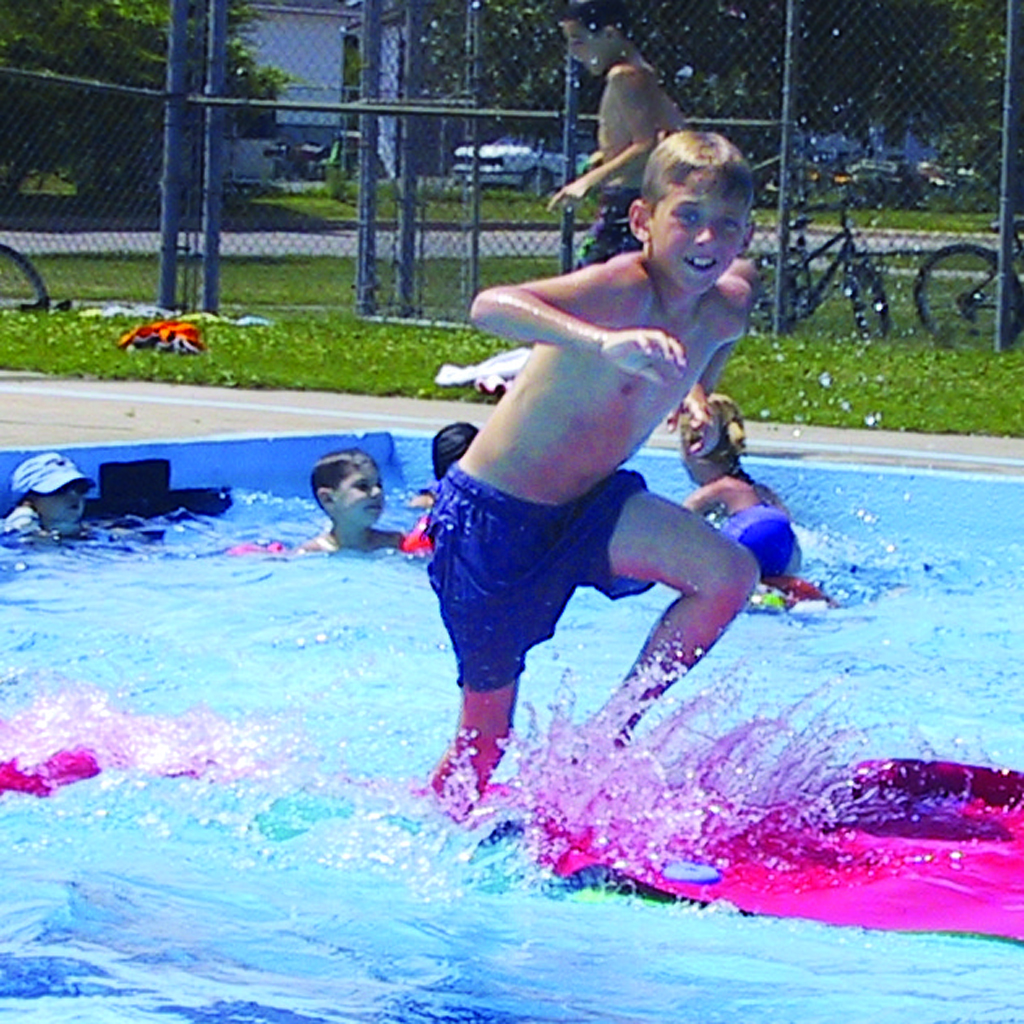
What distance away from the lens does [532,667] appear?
20.9 feet

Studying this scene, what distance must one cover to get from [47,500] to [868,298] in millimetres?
7203

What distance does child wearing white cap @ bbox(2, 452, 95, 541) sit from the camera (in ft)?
23.7

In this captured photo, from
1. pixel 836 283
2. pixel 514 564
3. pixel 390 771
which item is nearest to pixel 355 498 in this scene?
pixel 390 771

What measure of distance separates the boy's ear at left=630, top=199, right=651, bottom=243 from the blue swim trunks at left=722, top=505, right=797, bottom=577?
2554 mm

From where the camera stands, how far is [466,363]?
1034 cm

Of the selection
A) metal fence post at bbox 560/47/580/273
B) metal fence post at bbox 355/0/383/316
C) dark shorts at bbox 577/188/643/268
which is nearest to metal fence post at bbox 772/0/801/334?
metal fence post at bbox 560/47/580/273

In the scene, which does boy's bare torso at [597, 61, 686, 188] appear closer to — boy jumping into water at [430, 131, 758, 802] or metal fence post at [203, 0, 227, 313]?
metal fence post at [203, 0, 227, 313]

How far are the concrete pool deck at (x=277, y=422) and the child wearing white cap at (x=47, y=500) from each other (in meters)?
0.32

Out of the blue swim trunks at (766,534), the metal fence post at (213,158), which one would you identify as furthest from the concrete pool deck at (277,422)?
the metal fence post at (213,158)

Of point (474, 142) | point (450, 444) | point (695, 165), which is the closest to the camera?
point (695, 165)

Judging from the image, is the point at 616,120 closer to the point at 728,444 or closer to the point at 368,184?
the point at 728,444

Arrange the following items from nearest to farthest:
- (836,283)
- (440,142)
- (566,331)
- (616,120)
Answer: (566,331)
(616,120)
(836,283)
(440,142)

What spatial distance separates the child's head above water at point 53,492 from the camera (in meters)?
7.25

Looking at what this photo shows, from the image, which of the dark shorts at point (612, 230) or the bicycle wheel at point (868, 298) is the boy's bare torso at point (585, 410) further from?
the bicycle wheel at point (868, 298)
